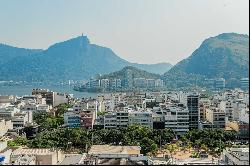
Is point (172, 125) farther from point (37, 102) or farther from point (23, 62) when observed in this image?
point (23, 62)

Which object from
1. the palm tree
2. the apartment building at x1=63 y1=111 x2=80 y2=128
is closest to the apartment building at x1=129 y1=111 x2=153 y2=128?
the apartment building at x1=63 y1=111 x2=80 y2=128

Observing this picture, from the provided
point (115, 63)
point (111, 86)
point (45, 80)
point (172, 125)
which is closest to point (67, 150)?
point (172, 125)

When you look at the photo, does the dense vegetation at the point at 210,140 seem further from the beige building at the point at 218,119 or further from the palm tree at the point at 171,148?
the beige building at the point at 218,119

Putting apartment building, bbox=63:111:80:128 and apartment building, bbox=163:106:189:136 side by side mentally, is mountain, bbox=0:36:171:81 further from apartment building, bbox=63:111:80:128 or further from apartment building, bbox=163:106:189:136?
apartment building, bbox=163:106:189:136

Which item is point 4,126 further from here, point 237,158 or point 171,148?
point 237,158

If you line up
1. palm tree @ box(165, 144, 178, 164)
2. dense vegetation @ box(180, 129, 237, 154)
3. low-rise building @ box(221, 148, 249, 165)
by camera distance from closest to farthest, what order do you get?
low-rise building @ box(221, 148, 249, 165), dense vegetation @ box(180, 129, 237, 154), palm tree @ box(165, 144, 178, 164)

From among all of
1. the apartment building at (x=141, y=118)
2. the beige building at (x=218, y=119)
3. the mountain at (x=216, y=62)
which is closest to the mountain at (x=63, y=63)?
the mountain at (x=216, y=62)
